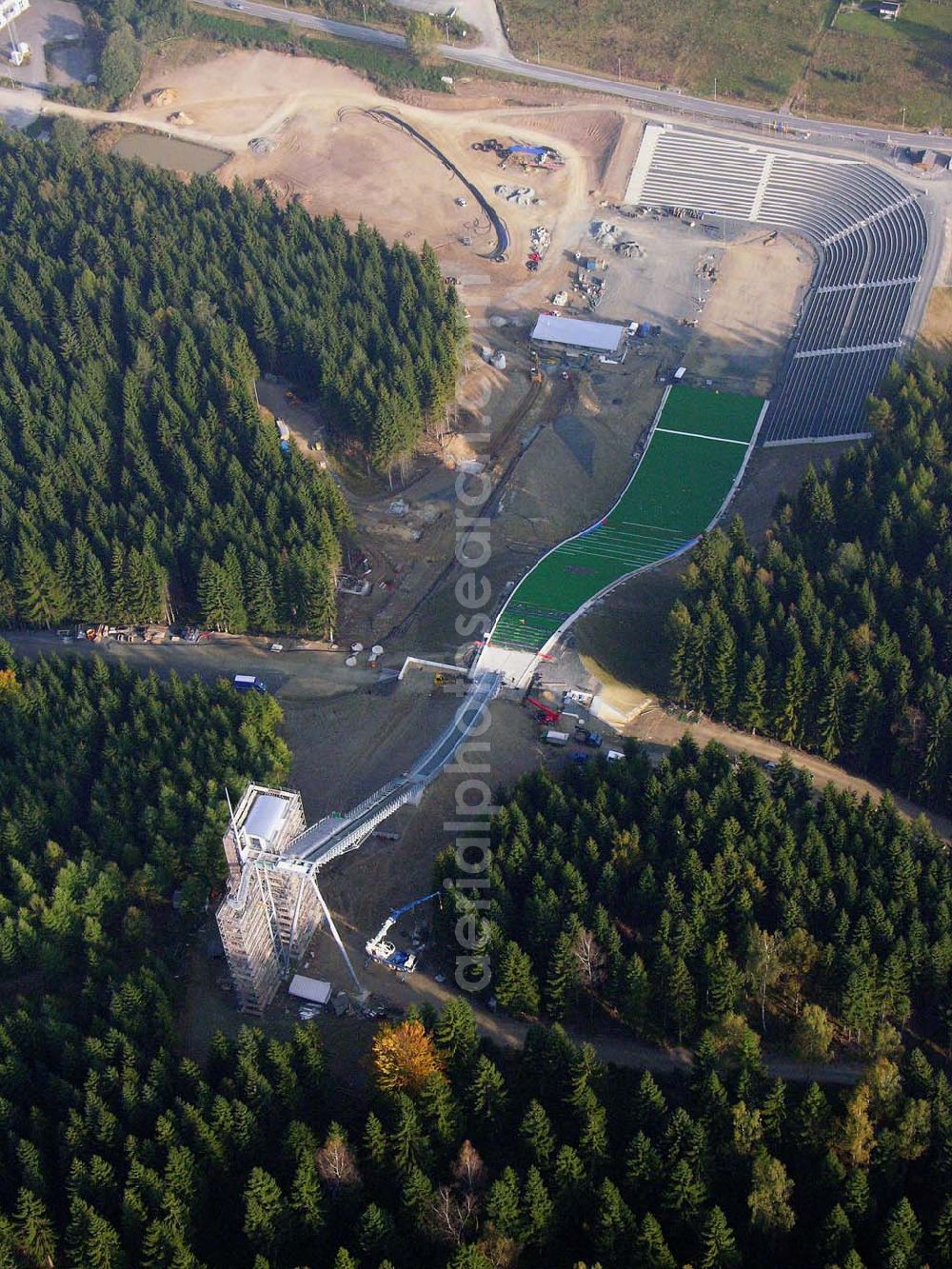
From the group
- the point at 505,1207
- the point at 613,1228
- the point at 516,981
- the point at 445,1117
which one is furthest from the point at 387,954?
the point at 613,1228

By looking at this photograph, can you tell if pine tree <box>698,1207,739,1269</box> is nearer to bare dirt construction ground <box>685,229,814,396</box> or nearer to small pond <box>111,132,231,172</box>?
bare dirt construction ground <box>685,229,814,396</box>

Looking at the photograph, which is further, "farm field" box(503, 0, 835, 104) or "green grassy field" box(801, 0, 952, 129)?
"farm field" box(503, 0, 835, 104)

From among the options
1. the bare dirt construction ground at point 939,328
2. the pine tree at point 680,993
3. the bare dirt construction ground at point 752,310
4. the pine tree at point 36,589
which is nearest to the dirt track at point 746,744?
the pine tree at point 680,993

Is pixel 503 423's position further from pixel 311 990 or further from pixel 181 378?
pixel 311 990

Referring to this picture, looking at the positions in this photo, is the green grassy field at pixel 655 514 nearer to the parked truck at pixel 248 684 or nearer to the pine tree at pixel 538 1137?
the parked truck at pixel 248 684

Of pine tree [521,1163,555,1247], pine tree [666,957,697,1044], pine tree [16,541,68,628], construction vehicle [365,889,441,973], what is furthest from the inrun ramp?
pine tree [521,1163,555,1247]

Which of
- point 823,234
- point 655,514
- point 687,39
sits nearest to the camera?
point 655,514

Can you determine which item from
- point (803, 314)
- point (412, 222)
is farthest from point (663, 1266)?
point (412, 222)
